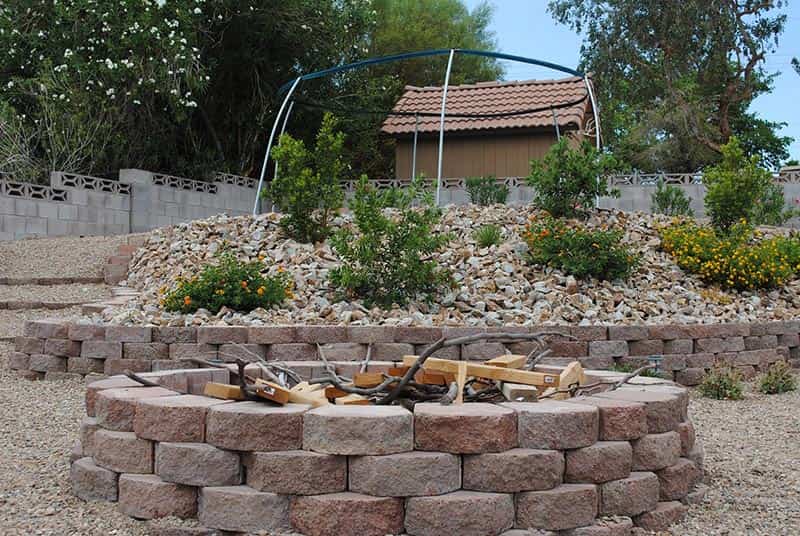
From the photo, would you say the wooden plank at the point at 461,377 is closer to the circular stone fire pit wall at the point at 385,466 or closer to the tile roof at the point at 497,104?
the circular stone fire pit wall at the point at 385,466

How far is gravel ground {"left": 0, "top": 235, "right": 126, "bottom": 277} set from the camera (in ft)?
33.2

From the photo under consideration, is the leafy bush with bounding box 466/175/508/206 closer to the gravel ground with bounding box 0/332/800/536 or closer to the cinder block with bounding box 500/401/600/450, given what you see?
the gravel ground with bounding box 0/332/800/536

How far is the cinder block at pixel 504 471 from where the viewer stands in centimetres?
266

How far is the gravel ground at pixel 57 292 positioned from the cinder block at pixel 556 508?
714cm

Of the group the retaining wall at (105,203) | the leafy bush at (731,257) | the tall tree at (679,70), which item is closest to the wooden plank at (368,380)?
the leafy bush at (731,257)

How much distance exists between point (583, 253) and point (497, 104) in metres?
9.07

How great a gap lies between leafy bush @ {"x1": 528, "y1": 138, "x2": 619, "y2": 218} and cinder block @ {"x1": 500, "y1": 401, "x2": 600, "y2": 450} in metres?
5.88

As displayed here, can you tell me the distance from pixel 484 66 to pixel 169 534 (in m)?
22.9

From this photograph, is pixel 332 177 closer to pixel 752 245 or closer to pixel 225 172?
pixel 752 245

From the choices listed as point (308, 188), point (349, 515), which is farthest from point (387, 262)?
point (349, 515)

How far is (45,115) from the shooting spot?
13.9 meters

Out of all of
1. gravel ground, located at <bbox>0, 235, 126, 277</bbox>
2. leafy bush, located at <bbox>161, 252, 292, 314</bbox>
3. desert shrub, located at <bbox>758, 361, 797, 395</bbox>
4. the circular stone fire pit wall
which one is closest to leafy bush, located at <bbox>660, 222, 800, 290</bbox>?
desert shrub, located at <bbox>758, 361, 797, 395</bbox>

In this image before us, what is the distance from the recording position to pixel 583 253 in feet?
24.6

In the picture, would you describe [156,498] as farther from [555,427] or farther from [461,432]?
[555,427]
